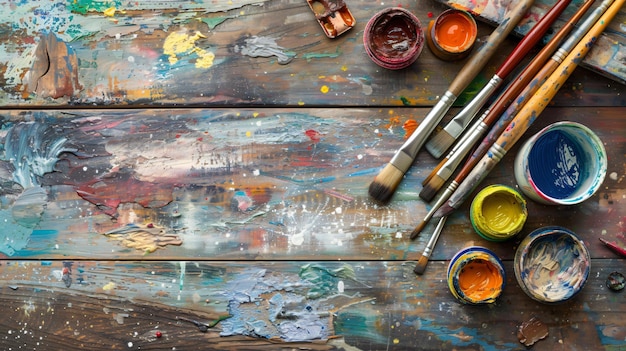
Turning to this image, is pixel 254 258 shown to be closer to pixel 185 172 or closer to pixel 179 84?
pixel 185 172

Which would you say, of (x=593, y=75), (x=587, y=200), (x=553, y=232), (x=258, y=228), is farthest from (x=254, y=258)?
(x=593, y=75)

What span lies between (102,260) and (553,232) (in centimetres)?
98

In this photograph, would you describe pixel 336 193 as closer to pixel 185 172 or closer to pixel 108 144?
pixel 185 172

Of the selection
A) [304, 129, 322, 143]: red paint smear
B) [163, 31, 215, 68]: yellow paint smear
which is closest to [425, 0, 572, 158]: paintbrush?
[304, 129, 322, 143]: red paint smear

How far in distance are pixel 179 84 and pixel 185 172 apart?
20 cm

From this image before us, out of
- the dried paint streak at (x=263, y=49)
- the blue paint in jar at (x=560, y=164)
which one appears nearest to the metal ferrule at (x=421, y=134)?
the blue paint in jar at (x=560, y=164)

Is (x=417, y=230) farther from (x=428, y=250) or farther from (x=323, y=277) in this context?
(x=323, y=277)

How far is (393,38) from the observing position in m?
1.17

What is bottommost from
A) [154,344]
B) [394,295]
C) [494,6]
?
[154,344]

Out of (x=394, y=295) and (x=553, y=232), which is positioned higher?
(x=553, y=232)

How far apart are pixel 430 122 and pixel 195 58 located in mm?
549

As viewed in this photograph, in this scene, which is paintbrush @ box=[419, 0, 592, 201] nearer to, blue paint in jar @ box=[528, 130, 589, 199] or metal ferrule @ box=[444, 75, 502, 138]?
metal ferrule @ box=[444, 75, 502, 138]

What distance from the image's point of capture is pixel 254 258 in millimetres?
1161

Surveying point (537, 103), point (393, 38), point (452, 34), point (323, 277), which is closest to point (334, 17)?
point (393, 38)
